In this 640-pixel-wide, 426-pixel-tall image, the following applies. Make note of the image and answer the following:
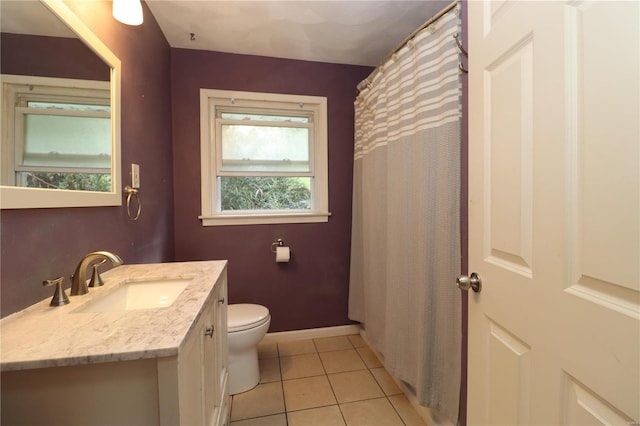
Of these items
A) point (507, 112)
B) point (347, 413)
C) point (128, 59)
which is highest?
point (128, 59)

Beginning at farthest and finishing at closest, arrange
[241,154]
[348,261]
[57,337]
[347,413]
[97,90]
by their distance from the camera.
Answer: [348,261] < [241,154] < [347,413] < [97,90] < [57,337]

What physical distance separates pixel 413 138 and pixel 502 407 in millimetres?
1151

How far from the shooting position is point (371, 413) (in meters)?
1.51

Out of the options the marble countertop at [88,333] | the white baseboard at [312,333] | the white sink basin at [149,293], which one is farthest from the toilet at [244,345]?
the marble countertop at [88,333]

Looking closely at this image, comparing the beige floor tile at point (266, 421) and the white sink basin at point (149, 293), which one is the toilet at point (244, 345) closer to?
the beige floor tile at point (266, 421)

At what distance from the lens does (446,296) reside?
1231 millimetres

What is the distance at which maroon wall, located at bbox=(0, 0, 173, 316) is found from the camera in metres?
0.76

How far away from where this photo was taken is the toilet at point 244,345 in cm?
160

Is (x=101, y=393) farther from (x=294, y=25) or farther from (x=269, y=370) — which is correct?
(x=294, y=25)

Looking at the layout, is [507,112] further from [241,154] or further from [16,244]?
[241,154]

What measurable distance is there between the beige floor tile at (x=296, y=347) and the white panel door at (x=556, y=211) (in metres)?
1.47

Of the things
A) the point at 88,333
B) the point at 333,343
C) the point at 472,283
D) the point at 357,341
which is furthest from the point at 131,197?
the point at 357,341

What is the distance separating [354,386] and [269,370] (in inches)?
23.3

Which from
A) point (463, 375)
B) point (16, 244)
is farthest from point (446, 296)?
point (16, 244)
